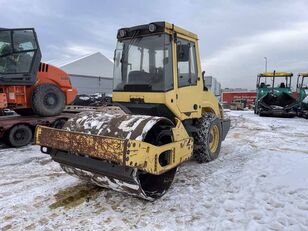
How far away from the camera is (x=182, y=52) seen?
4543 mm

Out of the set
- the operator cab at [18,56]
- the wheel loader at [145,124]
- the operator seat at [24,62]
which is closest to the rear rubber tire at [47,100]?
the operator cab at [18,56]

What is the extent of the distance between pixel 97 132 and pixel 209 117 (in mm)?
2616

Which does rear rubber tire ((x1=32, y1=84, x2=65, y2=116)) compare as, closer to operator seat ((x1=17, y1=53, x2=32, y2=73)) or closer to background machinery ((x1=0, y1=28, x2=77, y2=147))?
background machinery ((x1=0, y1=28, x2=77, y2=147))

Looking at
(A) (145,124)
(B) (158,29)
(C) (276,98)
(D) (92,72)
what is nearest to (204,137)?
(A) (145,124)

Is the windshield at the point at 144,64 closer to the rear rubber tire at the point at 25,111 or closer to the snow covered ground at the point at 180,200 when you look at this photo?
the snow covered ground at the point at 180,200

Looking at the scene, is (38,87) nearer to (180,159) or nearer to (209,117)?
(209,117)

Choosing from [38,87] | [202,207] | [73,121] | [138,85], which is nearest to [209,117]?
[138,85]

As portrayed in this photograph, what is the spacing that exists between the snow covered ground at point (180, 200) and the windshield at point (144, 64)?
1.65 m

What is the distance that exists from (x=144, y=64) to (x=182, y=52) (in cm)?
65

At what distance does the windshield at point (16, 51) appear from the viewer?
717cm

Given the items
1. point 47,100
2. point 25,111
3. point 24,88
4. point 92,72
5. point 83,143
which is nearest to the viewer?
point 83,143

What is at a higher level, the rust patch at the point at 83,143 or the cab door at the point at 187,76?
the cab door at the point at 187,76

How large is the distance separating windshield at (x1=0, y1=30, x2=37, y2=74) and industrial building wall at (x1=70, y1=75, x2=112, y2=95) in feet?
28.6

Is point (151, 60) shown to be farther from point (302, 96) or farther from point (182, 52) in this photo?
point (302, 96)
